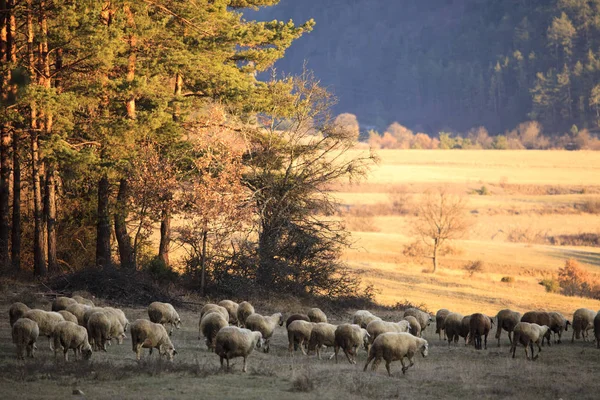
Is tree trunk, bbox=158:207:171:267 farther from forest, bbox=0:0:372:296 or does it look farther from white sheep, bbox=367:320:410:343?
white sheep, bbox=367:320:410:343

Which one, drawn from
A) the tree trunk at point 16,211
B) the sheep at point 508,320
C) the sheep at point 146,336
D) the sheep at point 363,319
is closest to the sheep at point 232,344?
the sheep at point 146,336

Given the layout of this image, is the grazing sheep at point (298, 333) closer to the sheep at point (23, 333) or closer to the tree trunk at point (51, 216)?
the sheep at point (23, 333)

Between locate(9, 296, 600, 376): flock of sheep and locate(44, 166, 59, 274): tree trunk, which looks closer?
locate(9, 296, 600, 376): flock of sheep

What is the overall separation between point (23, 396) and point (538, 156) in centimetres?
15889

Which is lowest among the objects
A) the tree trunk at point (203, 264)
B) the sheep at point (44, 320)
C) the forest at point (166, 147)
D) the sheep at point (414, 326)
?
the sheep at point (414, 326)

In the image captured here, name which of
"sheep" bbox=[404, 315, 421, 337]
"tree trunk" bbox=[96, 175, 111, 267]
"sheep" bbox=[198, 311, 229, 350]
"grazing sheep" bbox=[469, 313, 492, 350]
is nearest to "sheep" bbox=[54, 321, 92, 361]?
"sheep" bbox=[198, 311, 229, 350]

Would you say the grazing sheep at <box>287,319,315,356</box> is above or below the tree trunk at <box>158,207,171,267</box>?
below

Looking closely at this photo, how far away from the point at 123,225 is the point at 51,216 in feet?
11.6

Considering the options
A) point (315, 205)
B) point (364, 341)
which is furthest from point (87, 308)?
point (315, 205)

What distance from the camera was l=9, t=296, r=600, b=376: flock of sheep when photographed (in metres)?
18.3

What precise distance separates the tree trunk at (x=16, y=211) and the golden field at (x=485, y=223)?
1379 centimetres

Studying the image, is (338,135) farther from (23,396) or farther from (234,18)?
(23,396)

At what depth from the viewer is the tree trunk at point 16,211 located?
109ft

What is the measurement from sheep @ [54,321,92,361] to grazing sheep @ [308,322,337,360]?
5634 mm
